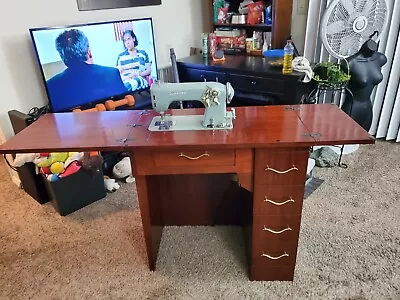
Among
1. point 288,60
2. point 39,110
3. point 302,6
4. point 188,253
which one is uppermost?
point 302,6

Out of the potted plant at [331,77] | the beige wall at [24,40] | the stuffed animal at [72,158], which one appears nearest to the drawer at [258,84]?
the potted plant at [331,77]

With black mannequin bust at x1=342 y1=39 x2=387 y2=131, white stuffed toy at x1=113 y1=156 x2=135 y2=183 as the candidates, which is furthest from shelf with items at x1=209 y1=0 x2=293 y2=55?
white stuffed toy at x1=113 y1=156 x2=135 y2=183

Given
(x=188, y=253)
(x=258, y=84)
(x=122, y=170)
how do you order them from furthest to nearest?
(x=258, y=84), (x=122, y=170), (x=188, y=253)

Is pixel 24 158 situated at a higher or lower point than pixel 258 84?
lower

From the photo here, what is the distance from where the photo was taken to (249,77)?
2.61m

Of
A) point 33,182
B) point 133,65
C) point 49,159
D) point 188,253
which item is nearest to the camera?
point 188,253

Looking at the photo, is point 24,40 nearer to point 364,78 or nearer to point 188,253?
point 188,253

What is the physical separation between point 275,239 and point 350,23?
173 centimetres

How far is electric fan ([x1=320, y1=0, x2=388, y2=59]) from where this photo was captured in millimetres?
2281

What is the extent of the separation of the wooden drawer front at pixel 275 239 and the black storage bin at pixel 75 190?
1.23 metres

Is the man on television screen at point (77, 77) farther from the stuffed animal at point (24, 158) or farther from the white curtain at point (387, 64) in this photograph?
the white curtain at point (387, 64)

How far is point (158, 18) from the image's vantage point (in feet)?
10.1

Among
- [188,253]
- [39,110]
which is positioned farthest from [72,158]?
[188,253]

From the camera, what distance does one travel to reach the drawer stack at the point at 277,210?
1.32 m
